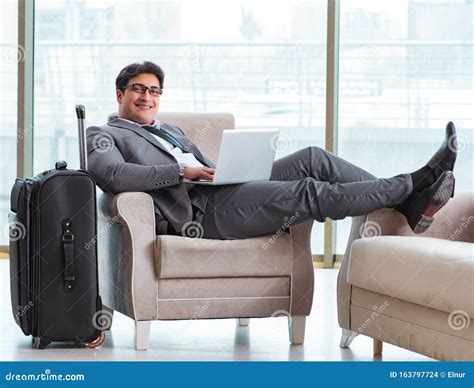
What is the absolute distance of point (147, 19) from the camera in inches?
245

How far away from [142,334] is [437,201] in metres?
1.10

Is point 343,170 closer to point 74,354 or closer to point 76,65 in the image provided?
point 74,354

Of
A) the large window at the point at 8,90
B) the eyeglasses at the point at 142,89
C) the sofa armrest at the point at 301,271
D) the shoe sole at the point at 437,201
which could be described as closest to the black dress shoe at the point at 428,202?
the shoe sole at the point at 437,201

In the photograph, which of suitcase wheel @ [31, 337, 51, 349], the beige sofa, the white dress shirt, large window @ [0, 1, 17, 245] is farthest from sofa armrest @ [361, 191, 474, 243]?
large window @ [0, 1, 17, 245]

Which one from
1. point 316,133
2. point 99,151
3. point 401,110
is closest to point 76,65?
point 316,133

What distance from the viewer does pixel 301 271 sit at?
3668mm

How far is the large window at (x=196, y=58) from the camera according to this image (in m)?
6.16

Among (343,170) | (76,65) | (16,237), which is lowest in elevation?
(16,237)

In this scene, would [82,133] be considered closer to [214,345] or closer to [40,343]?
[40,343]

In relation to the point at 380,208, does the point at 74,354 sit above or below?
below

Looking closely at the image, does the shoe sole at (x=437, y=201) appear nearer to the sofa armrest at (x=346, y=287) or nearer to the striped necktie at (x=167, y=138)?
the sofa armrest at (x=346, y=287)

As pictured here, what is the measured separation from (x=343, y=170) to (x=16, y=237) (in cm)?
118

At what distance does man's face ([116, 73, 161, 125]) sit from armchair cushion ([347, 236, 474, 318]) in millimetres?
1026

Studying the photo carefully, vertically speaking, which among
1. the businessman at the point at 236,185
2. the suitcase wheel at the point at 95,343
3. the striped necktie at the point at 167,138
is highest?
the striped necktie at the point at 167,138
